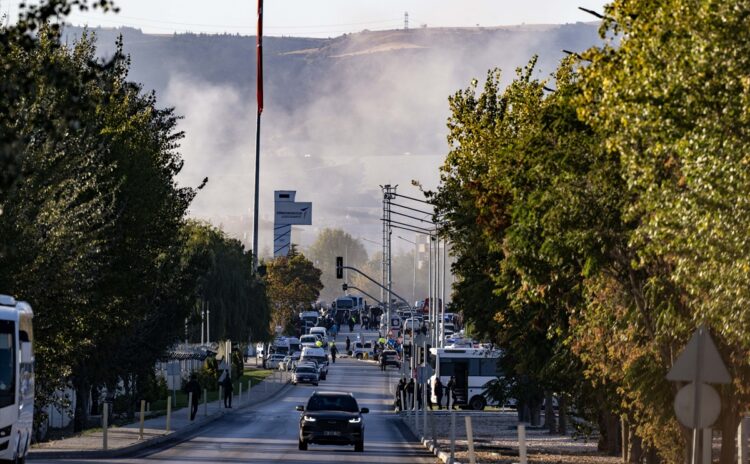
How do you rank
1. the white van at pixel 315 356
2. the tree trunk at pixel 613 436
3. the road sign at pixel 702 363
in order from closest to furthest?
the road sign at pixel 702 363 → the tree trunk at pixel 613 436 → the white van at pixel 315 356

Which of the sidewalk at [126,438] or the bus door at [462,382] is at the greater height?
the bus door at [462,382]

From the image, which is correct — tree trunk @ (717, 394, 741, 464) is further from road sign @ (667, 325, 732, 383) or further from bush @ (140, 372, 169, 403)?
bush @ (140, 372, 169, 403)

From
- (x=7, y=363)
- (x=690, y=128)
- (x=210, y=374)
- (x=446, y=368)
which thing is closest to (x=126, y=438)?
(x=7, y=363)

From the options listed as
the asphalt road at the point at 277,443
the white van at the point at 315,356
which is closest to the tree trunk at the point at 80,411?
the asphalt road at the point at 277,443

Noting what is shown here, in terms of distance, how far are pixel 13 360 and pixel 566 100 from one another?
1017cm

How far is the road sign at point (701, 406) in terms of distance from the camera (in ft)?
56.6

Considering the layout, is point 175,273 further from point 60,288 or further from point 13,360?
point 13,360

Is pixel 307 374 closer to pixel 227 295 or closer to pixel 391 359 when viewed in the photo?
pixel 227 295

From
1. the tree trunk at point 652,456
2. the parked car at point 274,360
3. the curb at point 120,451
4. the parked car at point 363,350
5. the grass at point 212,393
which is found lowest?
the curb at point 120,451

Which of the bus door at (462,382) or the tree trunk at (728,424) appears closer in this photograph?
the tree trunk at (728,424)

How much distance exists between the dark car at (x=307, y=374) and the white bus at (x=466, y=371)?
71.4 ft

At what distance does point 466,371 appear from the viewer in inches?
3386

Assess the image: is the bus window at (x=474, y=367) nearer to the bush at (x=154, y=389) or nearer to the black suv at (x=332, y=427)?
the bush at (x=154, y=389)

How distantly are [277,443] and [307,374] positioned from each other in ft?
200
